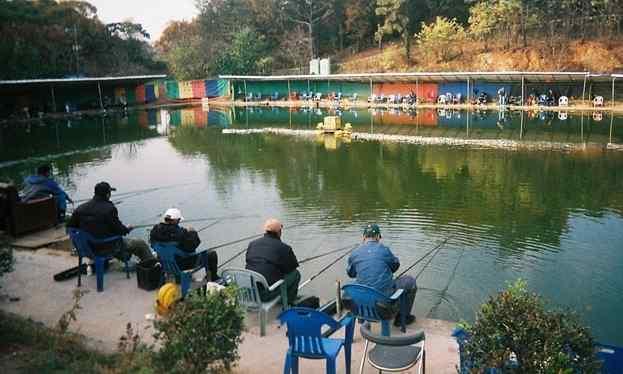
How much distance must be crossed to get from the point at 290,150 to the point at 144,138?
8.75m

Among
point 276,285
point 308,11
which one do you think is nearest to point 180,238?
point 276,285

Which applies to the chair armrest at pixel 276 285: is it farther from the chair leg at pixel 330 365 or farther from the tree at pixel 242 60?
the tree at pixel 242 60

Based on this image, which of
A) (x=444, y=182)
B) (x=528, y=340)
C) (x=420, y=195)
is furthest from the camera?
(x=444, y=182)

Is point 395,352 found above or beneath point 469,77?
beneath

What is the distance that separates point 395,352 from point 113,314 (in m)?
3.02

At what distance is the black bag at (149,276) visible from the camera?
6.41 m

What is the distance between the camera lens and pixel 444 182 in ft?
46.0

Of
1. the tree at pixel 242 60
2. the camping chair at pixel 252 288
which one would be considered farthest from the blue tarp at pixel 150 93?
the camping chair at pixel 252 288

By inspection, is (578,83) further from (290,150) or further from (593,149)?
(290,150)

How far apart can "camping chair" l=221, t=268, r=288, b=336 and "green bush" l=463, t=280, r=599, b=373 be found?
8.13 ft

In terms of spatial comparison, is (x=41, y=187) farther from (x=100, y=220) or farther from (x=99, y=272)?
(x=99, y=272)

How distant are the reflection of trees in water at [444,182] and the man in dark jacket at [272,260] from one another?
467 cm

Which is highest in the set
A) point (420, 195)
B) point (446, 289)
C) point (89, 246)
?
point (89, 246)

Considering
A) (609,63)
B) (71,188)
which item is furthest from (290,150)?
(609,63)
